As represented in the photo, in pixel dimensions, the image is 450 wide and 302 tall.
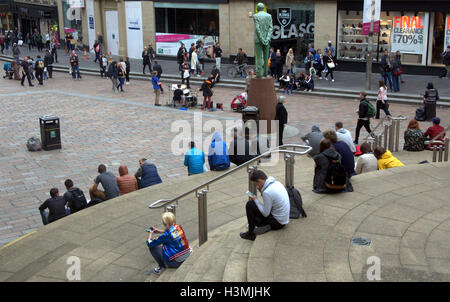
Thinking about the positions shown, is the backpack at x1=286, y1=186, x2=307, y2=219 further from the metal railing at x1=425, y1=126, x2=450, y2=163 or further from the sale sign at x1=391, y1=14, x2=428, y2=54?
the sale sign at x1=391, y1=14, x2=428, y2=54

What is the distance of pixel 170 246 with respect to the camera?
7.82m

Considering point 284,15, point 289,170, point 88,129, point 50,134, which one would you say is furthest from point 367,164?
point 284,15

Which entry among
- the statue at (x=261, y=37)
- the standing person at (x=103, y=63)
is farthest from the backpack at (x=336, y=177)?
the standing person at (x=103, y=63)

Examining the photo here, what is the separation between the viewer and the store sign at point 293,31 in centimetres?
3091

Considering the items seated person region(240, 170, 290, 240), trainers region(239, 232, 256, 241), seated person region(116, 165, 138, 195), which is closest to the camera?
seated person region(240, 170, 290, 240)

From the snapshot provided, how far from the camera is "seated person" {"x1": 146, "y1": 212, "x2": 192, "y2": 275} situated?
7.74 metres

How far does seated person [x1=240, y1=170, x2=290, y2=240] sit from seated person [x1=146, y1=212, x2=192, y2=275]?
88 centimetres

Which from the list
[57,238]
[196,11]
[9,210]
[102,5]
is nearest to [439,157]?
[57,238]

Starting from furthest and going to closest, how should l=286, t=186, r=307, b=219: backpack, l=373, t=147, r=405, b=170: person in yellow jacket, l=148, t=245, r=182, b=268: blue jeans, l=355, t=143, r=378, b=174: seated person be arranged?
l=373, t=147, r=405, b=170: person in yellow jacket < l=355, t=143, r=378, b=174: seated person < l=286, t=186, r=307, b=219: backpack < l=148, t=245, r=182, b=268: blue jeans

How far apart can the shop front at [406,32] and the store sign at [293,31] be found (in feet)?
6.56

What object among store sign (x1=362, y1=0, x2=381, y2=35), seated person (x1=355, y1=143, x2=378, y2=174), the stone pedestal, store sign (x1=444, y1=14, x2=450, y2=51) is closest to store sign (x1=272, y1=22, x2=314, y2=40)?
store sign (x1=362, y1=0, x2=381, y2=35)

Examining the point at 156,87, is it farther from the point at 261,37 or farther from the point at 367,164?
the point at 367,164

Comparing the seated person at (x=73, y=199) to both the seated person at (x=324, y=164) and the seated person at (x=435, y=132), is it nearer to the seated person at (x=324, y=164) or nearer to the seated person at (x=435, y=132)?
the seated person at (x=324, y=164)

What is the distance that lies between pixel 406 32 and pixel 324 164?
2086 cm
